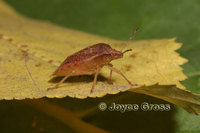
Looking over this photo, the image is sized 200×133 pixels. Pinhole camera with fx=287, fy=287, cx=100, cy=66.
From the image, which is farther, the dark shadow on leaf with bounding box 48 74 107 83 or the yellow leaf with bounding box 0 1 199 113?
the dark shadow on leaf with bounding box 48 74 107 83

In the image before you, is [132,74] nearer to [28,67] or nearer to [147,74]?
[147,74]

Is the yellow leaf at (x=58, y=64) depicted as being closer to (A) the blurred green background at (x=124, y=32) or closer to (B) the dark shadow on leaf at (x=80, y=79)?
(B) the dark shadow on leaf at (x=80, y=79)

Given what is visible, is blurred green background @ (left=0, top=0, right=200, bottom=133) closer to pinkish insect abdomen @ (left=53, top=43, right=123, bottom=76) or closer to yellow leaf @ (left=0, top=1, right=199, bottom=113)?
yellow leaf @ (left=0, top=1, right=199, bottom=113)

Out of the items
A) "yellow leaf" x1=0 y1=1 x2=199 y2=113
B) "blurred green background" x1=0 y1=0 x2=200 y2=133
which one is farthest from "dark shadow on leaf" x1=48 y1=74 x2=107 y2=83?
"blurred green background" x1=0 y1=0 x2=200 y2=133

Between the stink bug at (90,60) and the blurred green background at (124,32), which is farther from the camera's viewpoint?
the stink bug at (90,60)

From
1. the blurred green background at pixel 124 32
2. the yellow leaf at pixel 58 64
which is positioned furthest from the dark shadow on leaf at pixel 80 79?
the blurred green background at pixel 124 32

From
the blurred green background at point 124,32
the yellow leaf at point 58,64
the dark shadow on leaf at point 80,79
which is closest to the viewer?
the yellow leaf at point 58,64

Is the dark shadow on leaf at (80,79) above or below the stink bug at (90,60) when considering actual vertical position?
below
